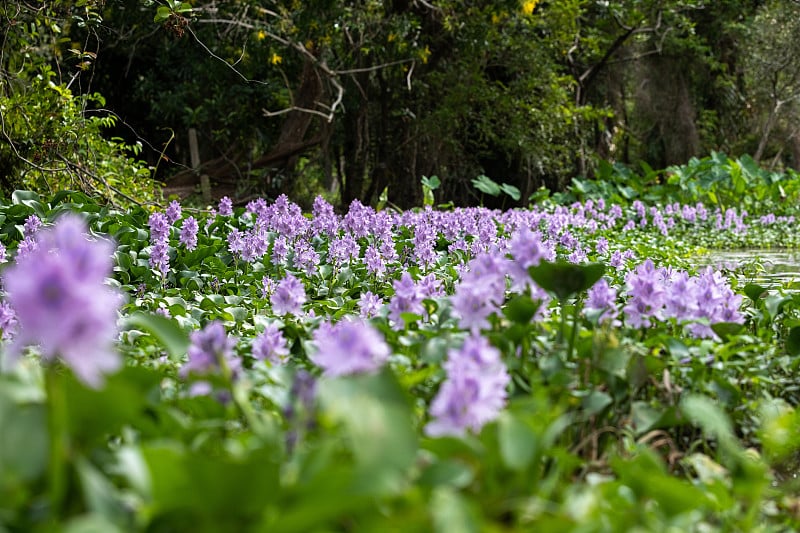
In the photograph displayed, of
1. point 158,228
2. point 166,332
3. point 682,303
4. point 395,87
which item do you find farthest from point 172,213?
point 395,87

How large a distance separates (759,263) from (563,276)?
15.3 ft

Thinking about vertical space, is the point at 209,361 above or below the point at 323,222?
above

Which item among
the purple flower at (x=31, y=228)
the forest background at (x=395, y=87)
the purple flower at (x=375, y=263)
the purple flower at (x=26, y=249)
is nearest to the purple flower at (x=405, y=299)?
the purple flower at (x=26, y=249)

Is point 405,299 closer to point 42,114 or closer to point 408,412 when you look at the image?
point 408,412

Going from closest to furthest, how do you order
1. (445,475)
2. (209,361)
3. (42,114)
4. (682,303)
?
(445,475) → (209,361) → (682,303) → (42,114)

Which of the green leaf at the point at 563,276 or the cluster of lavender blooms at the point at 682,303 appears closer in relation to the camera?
the green leaf at the point at 563,276

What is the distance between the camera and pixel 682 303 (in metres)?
2.25

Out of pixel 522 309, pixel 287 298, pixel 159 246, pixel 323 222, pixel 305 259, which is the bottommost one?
pixel 323 222

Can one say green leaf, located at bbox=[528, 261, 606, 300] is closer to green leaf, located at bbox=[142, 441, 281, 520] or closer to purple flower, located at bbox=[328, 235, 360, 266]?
green leaf, located at bbox=[142, 441, 281, 520]

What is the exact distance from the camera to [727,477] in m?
1.80

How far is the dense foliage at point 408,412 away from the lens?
1.04 m

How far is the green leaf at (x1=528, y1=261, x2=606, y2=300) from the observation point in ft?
6.49

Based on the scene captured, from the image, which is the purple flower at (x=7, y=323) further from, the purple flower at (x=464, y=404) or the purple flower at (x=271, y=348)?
the purple flower at (x=464, y=404)

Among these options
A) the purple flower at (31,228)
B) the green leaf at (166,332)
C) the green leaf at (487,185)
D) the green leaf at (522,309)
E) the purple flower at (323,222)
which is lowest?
the green leaf at (487,185)
